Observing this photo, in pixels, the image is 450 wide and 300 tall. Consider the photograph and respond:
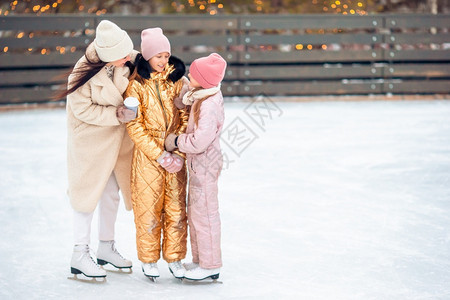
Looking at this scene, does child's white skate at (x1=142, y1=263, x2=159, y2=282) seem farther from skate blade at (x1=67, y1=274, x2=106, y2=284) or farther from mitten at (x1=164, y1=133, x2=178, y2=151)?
mitten at (x1=164, y1=133, x2=178, y2=151)

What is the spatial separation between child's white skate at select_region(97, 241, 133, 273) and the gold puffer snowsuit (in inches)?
6.1

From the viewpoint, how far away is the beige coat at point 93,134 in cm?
284

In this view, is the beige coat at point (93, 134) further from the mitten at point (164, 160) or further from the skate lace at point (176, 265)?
the skate lace at point (176, 265)

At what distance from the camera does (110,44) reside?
2.81 m

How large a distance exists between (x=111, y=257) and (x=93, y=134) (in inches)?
21.6

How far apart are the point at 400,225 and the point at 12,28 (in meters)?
Answer: 5.83

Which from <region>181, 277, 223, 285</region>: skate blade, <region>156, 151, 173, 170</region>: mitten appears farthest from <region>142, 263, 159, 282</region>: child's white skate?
<region>156, 151, 173, 170</region>: mitten

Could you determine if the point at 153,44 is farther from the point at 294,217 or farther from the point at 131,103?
the point at 294,217

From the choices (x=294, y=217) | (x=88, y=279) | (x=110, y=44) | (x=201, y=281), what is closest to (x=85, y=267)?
(x=88, y=279)

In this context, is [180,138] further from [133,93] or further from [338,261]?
[338,261]

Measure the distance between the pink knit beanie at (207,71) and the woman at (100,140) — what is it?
0.97 ft

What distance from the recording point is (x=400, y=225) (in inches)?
147

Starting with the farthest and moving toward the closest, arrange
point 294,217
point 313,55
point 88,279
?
point 313,55, point 294,217, point 88,279

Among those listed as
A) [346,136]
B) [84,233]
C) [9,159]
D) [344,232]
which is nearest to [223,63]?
[84,233]
